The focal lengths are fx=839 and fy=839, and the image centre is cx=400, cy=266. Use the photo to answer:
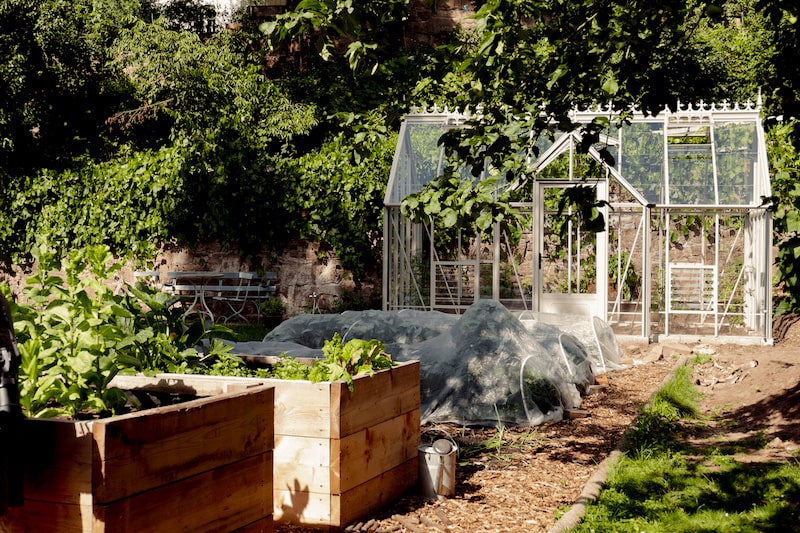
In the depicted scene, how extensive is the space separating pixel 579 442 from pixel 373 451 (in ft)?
Answer: 7.64

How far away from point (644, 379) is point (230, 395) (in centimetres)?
655

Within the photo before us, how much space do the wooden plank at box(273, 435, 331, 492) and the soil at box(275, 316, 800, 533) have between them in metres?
0.22

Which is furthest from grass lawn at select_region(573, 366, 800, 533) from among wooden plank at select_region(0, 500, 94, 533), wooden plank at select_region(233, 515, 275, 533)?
wooden plank at select_region(0, 500, 94, 533)

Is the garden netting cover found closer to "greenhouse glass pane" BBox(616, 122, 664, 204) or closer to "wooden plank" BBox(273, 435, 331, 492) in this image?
"wooden plank" BBox(273, 435, 331, 492)

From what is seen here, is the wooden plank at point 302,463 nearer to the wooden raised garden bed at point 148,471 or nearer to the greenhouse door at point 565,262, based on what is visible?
the wooden raised garden bed at point 148,471

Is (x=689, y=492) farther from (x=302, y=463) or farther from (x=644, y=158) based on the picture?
(x=644, y=158)

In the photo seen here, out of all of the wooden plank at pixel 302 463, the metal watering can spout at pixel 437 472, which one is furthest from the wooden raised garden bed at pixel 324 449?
the metal watering can spout at pixel 437 472

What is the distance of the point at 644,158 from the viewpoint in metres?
12.5

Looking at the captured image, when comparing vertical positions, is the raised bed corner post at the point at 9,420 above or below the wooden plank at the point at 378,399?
above

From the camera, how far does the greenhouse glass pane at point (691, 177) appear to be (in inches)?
472

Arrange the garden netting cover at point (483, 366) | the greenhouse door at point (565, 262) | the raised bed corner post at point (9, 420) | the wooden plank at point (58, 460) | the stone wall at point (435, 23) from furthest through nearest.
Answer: the stone wall at point (435, 23)
the greenhouse door at point (565, 262)
the garden netting cover at point (483, 366)
the wooden plank at point (58, 460)
the raised bed corner post at point (9, 420)

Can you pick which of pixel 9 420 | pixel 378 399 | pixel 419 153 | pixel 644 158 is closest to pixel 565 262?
pixel 644 158

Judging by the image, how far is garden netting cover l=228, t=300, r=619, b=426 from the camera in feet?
21.5

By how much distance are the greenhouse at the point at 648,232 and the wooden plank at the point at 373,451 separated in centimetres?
740
